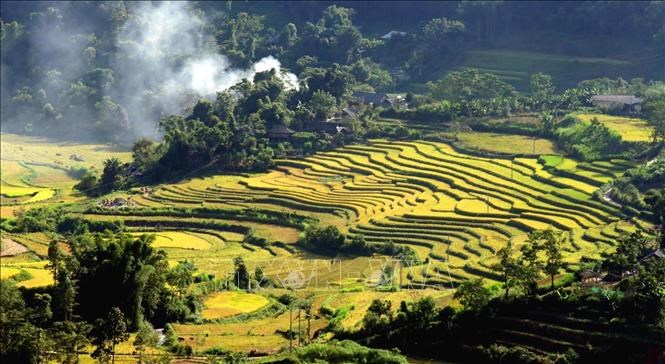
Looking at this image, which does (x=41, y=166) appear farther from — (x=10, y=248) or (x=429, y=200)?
(x=429, y=200)

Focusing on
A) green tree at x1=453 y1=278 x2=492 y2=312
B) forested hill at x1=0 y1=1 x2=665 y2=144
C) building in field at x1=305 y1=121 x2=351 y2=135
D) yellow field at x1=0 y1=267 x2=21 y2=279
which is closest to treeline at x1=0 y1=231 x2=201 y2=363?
yellow field at x1=0 y1=267 x2=21 y2=279

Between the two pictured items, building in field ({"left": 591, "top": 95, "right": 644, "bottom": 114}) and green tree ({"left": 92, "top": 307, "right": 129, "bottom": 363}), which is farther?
building in field ({"left": 591, "top": 95, "right": 644, "bottom": 114})

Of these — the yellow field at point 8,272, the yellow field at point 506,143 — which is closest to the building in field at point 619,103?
the yellow field at point 506,143

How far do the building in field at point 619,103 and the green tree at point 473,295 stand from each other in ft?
106

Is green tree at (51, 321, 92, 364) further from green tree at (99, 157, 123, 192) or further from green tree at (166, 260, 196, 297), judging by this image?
green tree at (99, 157, 123, 192)

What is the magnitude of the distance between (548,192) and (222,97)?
24.1 meters

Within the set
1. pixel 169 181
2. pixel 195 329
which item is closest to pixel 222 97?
pixel 169 181

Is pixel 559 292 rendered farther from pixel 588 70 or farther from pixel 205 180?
pixel 588 70

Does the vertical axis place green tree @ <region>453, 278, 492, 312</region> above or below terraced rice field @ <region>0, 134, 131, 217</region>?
above

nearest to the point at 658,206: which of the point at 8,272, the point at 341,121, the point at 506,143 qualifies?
the point at 506,143

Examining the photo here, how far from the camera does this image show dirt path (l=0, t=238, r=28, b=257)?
4132 cm

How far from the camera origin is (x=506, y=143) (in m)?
55.1

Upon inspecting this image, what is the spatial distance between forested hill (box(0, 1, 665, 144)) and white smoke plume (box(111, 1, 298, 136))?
99mm

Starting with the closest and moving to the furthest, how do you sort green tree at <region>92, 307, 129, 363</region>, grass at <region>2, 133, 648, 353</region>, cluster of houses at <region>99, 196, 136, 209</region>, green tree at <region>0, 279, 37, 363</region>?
1. green tree at <region>92, 307, 129, 363</region>
2. green tree at <region>0, 279, 37, 363</region>
3. grass at <region>2, 133, 648, 353</region>
4. cluster of houses at <region>99, 196, 136, 209</region>
